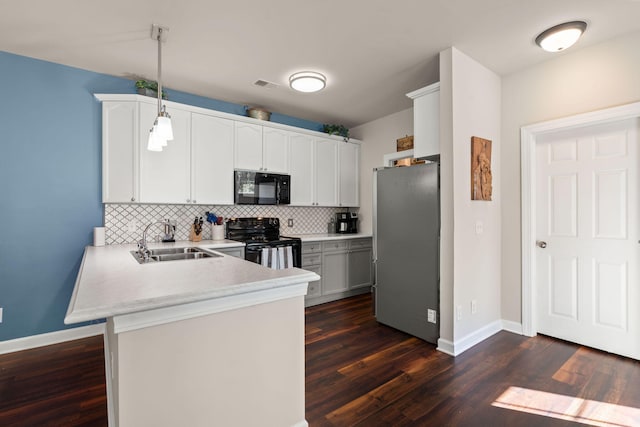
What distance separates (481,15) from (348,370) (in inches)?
113

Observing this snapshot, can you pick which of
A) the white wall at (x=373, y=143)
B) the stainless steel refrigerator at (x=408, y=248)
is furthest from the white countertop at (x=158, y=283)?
the white wall at (x=373, y=143)

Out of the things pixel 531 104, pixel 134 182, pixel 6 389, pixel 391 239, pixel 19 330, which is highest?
pixel 531 104

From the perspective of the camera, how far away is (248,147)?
3.85 metres

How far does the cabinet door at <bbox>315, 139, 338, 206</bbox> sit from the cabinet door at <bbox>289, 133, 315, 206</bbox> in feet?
0.36

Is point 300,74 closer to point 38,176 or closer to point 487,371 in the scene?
point 38,176

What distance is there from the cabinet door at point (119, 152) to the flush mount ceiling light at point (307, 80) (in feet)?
5.45

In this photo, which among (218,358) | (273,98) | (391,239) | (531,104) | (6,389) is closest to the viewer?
(218,358)

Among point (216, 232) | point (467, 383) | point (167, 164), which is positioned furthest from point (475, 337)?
point (167, 164)

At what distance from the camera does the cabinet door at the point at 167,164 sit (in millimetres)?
3159

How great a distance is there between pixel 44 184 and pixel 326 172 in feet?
10.7

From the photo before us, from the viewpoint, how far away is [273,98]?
3.91 meters

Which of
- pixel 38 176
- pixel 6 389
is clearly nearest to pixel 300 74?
pixel 38 176

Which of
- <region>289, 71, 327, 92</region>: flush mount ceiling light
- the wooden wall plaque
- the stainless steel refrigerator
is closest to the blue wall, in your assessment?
<region>289, 71, 327, 92</region>: flush mount ceiling light

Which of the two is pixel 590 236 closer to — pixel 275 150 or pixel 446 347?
pixel 446 347
